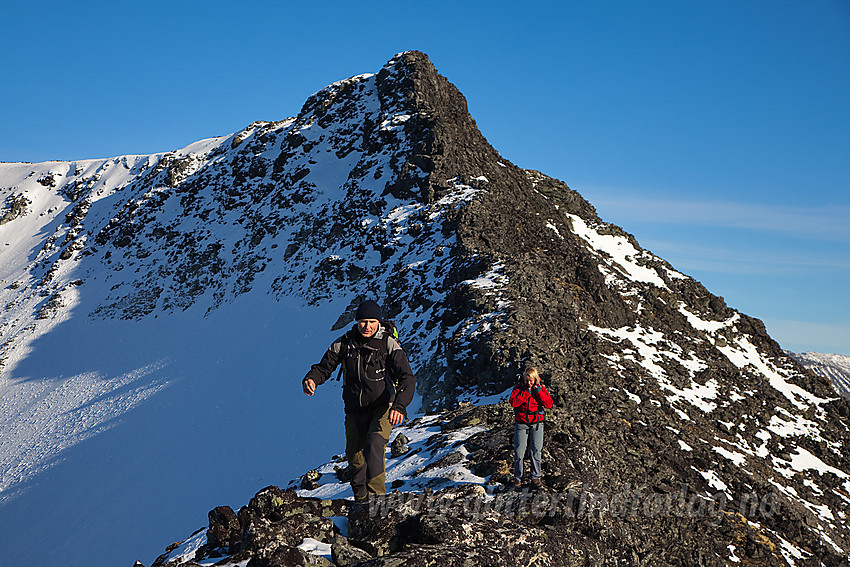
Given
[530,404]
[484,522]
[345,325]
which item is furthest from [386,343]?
[345,325]

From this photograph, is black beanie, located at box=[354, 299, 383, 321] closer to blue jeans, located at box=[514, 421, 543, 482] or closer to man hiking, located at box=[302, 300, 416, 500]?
man hiking, located at box=[302, 300, 416, 500]

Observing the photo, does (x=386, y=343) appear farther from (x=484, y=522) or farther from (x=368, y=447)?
(x=484, y=522)

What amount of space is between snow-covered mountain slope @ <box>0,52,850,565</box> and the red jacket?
91 cm

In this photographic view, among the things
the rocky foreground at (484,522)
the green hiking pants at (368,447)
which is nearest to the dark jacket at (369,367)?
the green hiking pants at (368,447)

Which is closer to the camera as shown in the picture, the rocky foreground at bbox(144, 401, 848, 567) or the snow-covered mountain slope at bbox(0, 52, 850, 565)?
the rocky foreground at bbox(144, 401, 848, 567)

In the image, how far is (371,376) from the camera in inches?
279

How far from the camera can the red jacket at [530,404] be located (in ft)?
27.8

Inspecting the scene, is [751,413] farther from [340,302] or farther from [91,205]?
[91,205]

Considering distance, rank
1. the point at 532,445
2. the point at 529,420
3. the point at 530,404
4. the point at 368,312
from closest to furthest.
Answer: the point at 368,312
the point at 532,445
the point at 529,420
the point at 530,404

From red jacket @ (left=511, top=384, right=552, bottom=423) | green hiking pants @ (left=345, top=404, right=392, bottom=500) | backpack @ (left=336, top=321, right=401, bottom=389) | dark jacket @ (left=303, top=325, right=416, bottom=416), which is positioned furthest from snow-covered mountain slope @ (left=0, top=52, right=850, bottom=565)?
backpack @ (left=336, top=321, right=401, bottom=389)

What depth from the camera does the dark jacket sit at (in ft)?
23.2

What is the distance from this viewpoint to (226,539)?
7172 mm

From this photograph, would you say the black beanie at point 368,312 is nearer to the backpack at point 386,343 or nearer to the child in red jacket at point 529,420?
the backpack at point 386,343

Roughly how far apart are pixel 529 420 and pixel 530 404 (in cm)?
25
